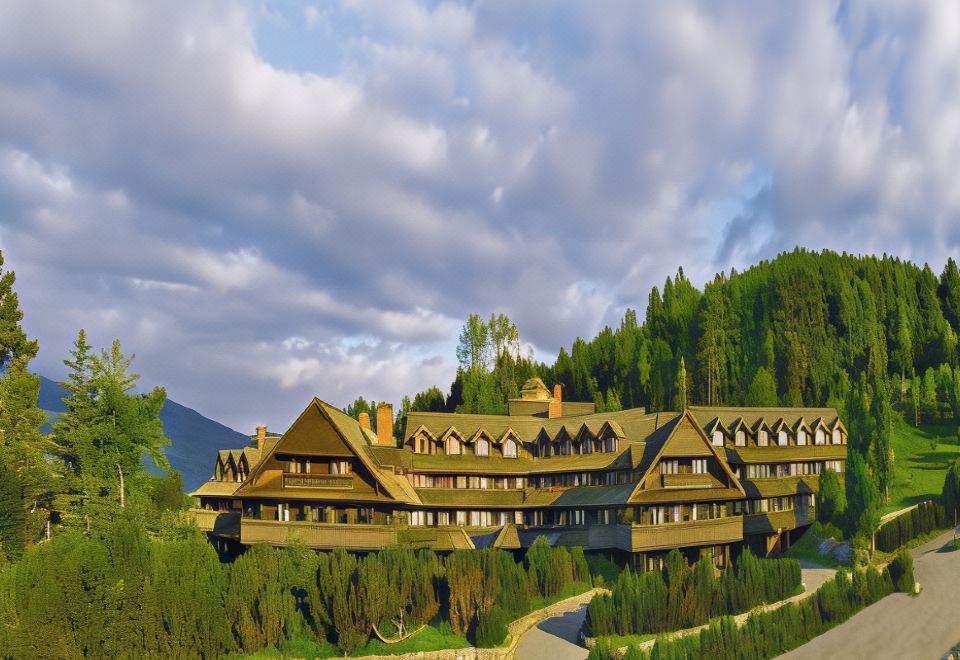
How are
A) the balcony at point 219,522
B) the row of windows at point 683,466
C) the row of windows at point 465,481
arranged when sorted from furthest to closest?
the row of windows at point 465,481, the balcony at point 219,522, the row of windows at point 683,466

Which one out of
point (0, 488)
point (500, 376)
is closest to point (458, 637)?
point (0, 488)

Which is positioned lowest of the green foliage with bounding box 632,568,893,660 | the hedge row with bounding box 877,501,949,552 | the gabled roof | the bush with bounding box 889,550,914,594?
the green foliage with bounding box 632,568,893,660

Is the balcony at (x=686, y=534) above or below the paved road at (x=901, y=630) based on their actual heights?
above

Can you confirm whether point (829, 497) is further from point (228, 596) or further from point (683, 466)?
point (228, 596)

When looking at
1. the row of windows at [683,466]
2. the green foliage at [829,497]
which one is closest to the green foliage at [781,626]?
the row of windows at [683,466]

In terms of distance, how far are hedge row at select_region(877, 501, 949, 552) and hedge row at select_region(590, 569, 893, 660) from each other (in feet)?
37.8

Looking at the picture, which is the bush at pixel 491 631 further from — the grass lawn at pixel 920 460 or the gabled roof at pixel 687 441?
the grass lawn at pixel 920 460

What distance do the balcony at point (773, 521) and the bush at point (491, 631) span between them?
25353 millimetres

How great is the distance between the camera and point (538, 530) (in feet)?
201

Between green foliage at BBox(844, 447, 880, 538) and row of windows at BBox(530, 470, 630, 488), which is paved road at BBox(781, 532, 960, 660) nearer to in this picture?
green foliage at BBox(844, 447, 880, 538)

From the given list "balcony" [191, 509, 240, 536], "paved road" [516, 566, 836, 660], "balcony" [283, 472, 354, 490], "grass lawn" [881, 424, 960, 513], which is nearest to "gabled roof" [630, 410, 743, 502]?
"paved road" [516, 566, 836, 660]

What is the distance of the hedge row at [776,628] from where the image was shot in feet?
124

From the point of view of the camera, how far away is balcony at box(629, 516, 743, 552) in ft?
178

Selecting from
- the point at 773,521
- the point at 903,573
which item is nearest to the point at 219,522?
the point at 773,521
